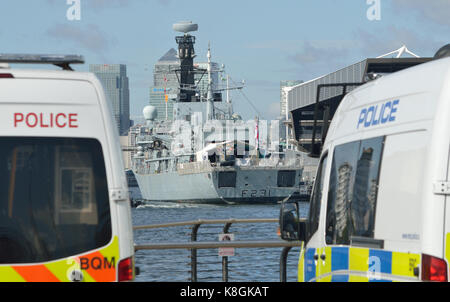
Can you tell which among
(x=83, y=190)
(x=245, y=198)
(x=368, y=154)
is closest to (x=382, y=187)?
(x=368, y=154)

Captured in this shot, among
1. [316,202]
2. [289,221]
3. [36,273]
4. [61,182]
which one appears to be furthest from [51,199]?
[316,202]

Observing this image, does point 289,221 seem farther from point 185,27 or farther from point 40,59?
point 185,27

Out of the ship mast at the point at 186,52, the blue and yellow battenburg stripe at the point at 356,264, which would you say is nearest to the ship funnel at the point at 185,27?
the ship mast at the point at 186,52

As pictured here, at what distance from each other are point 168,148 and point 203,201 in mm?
11361

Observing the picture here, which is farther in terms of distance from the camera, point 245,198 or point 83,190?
point 245,198

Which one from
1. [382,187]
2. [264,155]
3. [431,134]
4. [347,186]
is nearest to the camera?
[431,134]

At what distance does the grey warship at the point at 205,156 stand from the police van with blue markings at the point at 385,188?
78379 mm

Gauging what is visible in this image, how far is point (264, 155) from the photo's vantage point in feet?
315

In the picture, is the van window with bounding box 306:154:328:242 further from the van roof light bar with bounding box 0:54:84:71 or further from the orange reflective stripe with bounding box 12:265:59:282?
the orange reflective stripe with bounding box 12:265:59:282

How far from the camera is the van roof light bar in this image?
245 inches

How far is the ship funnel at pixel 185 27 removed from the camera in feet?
346

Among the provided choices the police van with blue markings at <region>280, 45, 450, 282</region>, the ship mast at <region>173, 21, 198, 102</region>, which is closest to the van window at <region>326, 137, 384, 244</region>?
the police van with blue markings at <region>280, 45, 450, 282</region>
